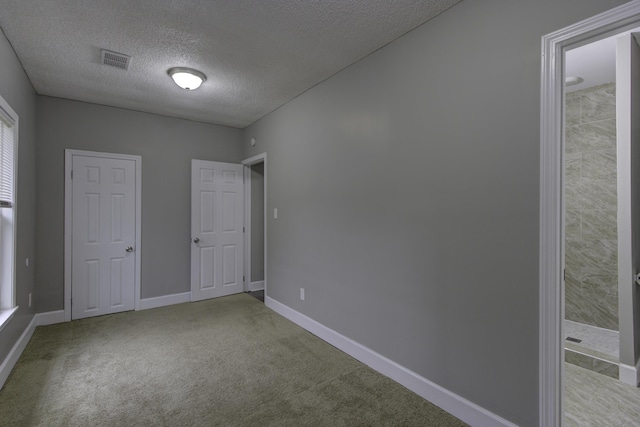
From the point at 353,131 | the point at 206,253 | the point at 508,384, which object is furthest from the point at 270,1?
the point at 206,253

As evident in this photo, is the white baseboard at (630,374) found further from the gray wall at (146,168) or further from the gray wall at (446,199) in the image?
the gray wall at (146,168)

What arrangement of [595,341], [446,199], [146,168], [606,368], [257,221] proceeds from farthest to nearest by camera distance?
[257,221] < [146,168] < [595,341] < [606,368] < [446,199]

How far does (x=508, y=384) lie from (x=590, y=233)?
8.47ft

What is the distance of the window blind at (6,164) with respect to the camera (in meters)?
2.48

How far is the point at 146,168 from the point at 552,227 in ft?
15.0

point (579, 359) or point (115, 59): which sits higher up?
point (115, 59)

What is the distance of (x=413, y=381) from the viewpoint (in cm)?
231

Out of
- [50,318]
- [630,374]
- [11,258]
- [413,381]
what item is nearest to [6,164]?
[11,258]

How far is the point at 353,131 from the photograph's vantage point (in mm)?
2885

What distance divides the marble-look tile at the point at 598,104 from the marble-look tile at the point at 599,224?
1.01 meters

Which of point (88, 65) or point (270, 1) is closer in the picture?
point (270, 1)

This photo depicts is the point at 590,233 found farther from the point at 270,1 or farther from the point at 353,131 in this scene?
the point at 270,1

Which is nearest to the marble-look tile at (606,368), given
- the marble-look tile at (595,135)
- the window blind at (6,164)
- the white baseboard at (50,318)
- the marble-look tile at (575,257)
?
the marble-look tile at (575,257)

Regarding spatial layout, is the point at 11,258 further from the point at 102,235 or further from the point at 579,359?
the point at 579,359
